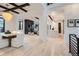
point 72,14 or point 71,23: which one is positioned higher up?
point 72,14

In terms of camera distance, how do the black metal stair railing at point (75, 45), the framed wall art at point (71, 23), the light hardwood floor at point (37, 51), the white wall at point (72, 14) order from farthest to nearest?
the framed wall art at point (71, 23) → the white wall at point (72, 14) → the light hardwood floor at point (37, 51) → the black metal stair railing at point (75, 45)

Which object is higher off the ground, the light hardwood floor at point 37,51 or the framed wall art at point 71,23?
the framed wall art at point 71,23

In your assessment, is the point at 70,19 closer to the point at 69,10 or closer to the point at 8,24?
the point at 69,10

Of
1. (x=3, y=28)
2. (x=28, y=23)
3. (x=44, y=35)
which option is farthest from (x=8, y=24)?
(x=28, y=23)

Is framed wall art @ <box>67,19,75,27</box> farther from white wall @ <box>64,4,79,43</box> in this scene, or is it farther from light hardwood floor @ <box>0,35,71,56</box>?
light hardwood floor @ <box>0,35,71,56</box>

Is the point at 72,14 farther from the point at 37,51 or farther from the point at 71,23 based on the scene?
the point at 37,51

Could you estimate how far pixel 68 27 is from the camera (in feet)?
28.5

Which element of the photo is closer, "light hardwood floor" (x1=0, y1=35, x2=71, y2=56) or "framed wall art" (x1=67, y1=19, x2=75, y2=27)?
"light hardwood floor" (x1=0, y1=35, x2=71, y2=56)

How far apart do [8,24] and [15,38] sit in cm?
427

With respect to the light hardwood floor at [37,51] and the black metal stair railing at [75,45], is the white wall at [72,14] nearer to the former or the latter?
the light hardwood floor at [37,51]

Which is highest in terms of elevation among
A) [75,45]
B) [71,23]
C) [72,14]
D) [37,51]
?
[72,14]

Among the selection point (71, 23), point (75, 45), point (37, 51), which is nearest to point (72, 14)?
point (71, 23)

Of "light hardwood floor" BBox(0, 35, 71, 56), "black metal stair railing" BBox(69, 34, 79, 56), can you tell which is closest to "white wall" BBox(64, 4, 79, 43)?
"light hardwood floor" BBox(0, 35, 71, 56)

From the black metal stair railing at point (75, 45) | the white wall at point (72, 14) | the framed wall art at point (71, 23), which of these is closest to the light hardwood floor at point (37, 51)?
the black metal stair railing at point (75, 45)
